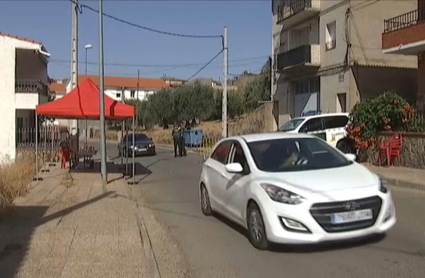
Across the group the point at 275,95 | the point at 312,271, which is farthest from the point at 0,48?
the point at 312,271

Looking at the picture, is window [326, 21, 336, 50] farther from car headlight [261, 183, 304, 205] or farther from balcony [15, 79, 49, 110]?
car headlight [261, 183, 304, 205]

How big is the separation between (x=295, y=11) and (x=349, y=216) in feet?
88.1

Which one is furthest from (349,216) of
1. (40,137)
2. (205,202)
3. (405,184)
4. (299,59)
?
(299,59)

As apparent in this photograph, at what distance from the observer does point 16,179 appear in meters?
14.9

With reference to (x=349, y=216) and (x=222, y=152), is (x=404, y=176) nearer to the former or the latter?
(x=222, y=152)

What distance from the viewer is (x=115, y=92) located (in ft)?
368

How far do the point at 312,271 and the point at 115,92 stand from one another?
4289 inches

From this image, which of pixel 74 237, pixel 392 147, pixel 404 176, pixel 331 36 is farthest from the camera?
pixel 331 36

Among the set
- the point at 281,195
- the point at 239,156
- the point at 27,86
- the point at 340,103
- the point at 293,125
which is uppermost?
the point at 27,86

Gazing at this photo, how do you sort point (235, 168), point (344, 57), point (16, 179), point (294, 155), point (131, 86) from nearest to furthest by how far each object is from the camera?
point (235, 168)
point (294, 155)
point (16, 179)
point (344, 57)
point (131, 86)

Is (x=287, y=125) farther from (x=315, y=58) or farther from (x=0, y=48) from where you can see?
(x=0, y=48)

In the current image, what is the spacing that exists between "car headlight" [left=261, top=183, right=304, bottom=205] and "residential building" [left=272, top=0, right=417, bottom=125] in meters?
21.4

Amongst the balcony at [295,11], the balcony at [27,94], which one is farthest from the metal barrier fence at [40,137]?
the balcony at [295,11]

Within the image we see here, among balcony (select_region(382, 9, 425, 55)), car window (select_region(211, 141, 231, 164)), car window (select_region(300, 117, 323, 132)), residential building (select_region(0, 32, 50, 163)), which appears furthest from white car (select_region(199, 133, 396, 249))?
residential building (select_region(0, 32, 50, 163))
